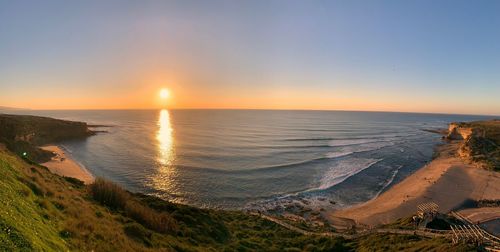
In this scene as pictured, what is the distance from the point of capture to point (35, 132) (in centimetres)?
8550

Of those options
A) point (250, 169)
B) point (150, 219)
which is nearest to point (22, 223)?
point (150, 219)

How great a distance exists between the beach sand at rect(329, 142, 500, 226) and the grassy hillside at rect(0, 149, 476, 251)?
12.0 m

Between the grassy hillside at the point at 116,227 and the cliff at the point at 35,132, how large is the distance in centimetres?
4296

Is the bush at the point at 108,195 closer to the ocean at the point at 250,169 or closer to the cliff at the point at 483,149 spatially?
the ocean at the point at 250,169

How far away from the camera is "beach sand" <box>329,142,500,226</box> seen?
36831 mm

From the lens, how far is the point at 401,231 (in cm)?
2548

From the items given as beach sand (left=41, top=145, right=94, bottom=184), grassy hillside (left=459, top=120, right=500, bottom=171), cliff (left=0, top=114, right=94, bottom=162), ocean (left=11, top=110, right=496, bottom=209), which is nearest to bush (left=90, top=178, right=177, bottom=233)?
ocean (left=11, top=110, right=496, bottom=209)

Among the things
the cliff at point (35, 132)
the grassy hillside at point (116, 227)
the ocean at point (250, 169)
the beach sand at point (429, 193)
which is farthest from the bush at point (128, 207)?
the cliff at point (35, 132)

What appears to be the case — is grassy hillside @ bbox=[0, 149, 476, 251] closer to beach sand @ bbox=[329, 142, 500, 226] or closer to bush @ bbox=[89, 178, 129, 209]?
bush @ bbox=[89, 178, 129, 209]

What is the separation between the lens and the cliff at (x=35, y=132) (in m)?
60.2

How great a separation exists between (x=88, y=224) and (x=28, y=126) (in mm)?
88503

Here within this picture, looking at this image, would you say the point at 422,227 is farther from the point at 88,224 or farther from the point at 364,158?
the point at 364,158

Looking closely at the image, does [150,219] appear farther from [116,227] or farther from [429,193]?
[429,193]

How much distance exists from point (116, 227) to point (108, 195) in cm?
745
